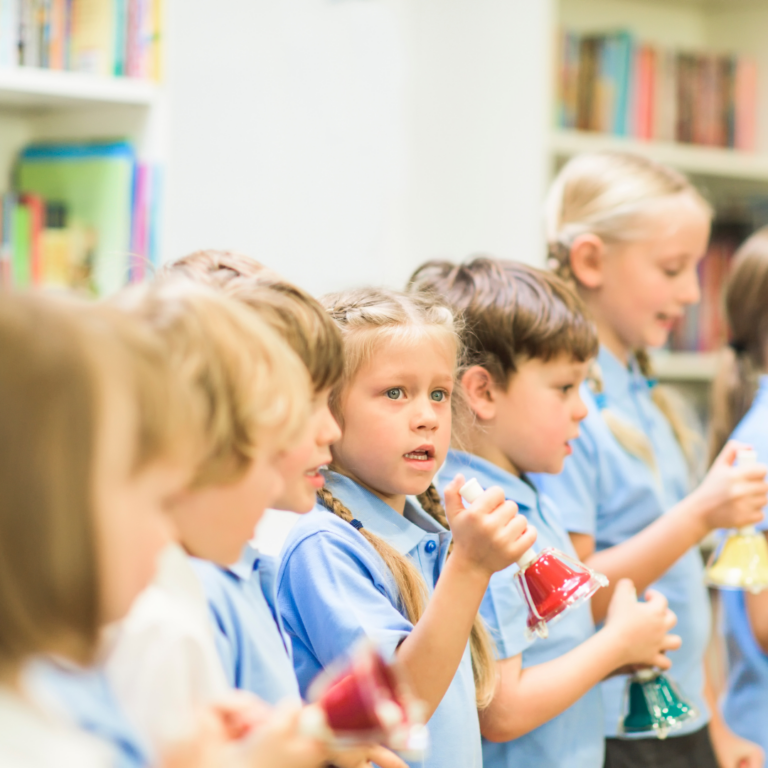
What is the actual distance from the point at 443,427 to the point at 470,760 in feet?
1.09

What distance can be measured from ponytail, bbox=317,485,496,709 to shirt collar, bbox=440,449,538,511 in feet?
0.62

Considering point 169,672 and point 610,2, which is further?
point 610,2

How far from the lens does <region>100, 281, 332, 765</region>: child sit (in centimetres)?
61

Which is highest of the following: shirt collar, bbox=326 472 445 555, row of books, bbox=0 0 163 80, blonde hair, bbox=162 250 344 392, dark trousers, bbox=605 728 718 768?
row of books, bbox=0 0 163 80

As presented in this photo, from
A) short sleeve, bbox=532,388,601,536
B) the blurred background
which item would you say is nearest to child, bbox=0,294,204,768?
short sleeve, bbox=532,388,601,536

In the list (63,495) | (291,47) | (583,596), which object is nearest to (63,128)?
(291,47)

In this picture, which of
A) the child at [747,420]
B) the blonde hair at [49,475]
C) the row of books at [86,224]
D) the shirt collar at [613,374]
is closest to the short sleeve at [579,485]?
the shirt collar at [613,374]

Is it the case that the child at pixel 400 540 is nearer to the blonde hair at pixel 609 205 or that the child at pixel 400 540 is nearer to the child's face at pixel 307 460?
the child's face at pixel 307 460

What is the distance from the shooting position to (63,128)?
187 cm

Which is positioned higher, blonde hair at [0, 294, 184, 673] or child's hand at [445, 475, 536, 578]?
blonde hair at [0, 294, 184, 673]

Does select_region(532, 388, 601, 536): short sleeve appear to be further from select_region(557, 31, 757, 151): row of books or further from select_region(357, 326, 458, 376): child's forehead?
select_region(557, 31, 757, 151): row of books

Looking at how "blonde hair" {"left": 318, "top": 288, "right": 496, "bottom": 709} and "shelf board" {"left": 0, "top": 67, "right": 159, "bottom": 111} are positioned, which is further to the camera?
"shelf board" {"left": 0, "top": 67, "right": 159, "bottom": 111}

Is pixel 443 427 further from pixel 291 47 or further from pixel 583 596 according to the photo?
pixel 291 47

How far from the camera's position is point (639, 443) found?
4.83ft
